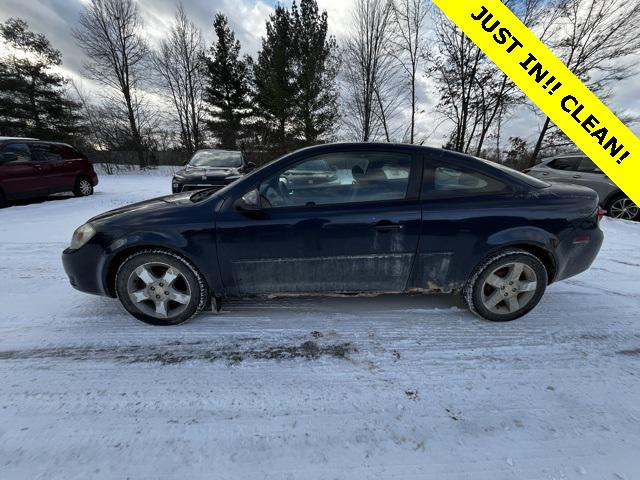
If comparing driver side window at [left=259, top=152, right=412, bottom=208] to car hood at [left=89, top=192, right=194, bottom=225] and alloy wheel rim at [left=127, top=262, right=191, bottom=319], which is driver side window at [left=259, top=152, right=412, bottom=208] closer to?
car hood at [left=89, top=192, right=194, bottom=225]

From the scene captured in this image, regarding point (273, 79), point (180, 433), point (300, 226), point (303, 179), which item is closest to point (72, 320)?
point (180, 433)

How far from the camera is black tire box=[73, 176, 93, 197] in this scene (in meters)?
8.77

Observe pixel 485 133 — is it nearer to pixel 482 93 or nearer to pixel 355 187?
pixel 482 93

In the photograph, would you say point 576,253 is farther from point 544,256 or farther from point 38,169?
point 38,169

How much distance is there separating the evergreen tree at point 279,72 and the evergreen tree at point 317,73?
45 centimetres

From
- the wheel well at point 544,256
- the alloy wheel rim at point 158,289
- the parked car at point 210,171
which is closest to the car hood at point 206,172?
the parked car at point 210,171

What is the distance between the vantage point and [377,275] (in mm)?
2533

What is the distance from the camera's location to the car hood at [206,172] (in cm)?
734

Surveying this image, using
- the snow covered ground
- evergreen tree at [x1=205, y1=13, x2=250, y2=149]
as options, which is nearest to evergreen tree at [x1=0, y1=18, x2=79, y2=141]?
evergreen tree at [x1=205, y1=13, x2=250, y2=149]

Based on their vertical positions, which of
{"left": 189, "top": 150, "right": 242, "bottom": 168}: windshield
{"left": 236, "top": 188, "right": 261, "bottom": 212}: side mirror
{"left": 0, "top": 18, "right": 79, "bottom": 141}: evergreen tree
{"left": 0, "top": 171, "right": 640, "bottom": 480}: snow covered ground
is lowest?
{"left": 0, "top": 171, "right": 640, "bottom": 480}: snow covered ground

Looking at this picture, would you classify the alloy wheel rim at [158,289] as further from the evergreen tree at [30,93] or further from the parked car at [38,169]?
the evergreen tree at [30,93]

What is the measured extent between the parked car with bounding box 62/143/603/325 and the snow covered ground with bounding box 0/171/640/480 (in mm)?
323

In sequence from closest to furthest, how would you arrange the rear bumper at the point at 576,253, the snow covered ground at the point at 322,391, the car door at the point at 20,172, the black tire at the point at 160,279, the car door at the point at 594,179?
1. the snow covered ground at the point at 322,391
2. the black tire at the point at 160,279
3. the rear bumper at the point at 576,253
4. the car door at the point at 594,179
5. the car door at the point at 20,172

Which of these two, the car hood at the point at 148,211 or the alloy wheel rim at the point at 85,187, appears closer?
the car hood at the point at 148,211
